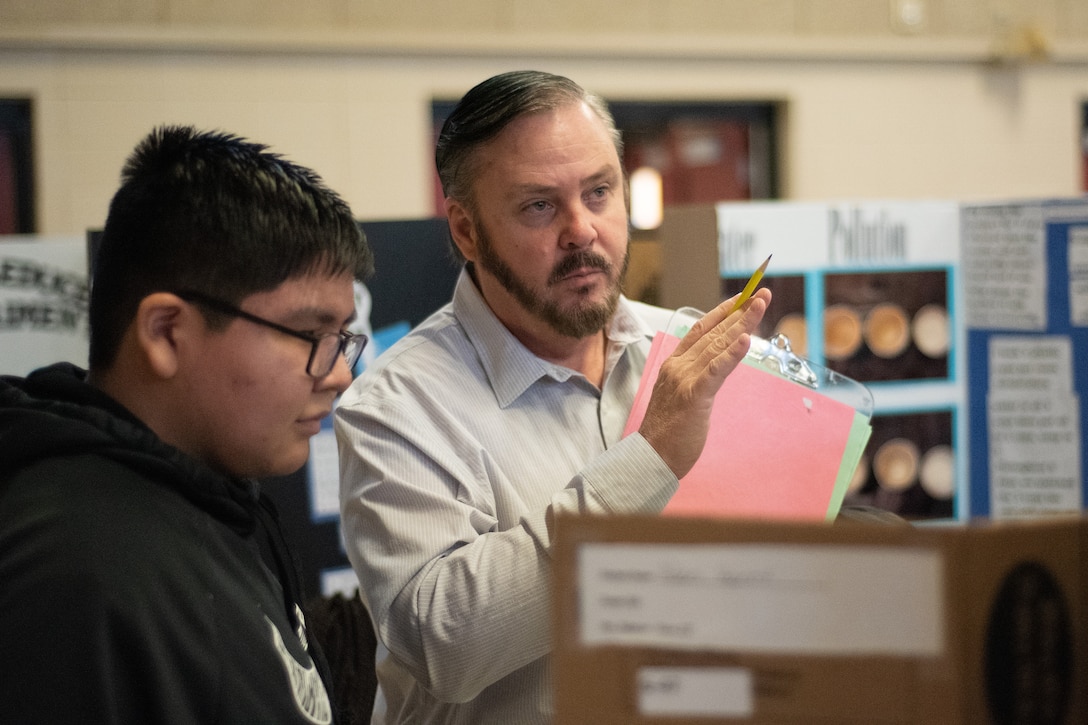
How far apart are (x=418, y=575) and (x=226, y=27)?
3.59m

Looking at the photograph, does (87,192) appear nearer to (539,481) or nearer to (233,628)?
(539,481)

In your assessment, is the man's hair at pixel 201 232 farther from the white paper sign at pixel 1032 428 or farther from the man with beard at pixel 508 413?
the white paper sign at pixel 1032 428

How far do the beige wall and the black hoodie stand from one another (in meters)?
3.56

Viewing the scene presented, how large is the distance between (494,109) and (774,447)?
0.57 m

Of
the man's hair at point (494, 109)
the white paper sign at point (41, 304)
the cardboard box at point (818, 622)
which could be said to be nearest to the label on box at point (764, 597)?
the cardboard box at point (818, 622)

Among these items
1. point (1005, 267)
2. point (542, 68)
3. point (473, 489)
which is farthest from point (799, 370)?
point (542, 68)

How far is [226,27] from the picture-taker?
430cm

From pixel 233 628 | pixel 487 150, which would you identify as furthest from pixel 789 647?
pixel 487 150

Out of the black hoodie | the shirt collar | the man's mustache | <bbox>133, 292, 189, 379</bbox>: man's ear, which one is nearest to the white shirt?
the shirt collar

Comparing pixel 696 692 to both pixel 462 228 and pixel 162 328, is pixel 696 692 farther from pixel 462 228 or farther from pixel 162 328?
pixel 462 228

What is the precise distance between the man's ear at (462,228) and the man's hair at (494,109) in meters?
0.01

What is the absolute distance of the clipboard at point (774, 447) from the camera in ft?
4.50

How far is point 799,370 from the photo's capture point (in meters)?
1.44

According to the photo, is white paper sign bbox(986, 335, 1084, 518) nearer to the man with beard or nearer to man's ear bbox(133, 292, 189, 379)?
the man with beard
